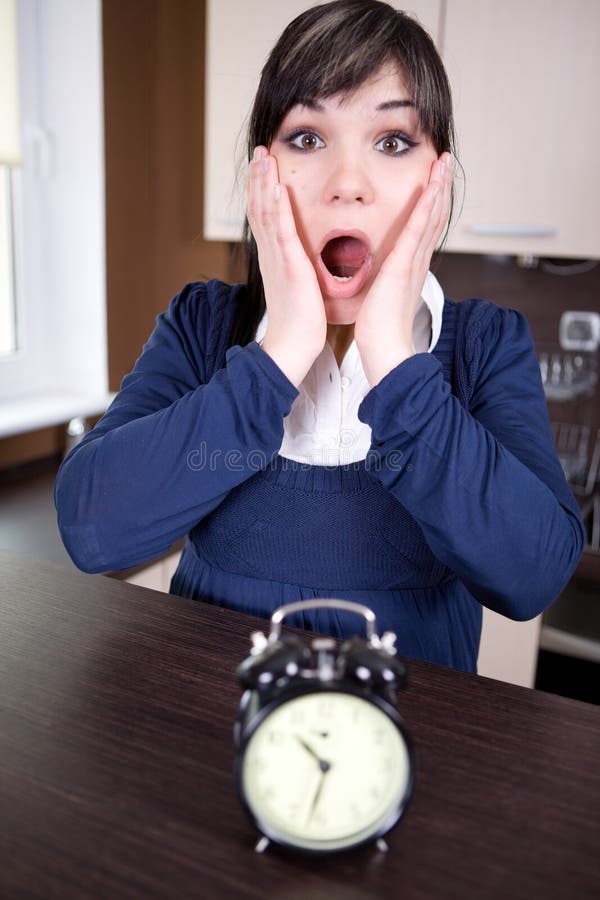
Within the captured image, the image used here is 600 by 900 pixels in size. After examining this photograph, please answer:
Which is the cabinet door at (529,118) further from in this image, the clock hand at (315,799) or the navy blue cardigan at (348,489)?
the clock hand at (315,799)

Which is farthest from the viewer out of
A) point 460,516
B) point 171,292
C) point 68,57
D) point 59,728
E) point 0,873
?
point 171,292

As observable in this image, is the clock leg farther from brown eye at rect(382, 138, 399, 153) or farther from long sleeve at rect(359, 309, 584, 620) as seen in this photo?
brown eye at rect(382, 138, 399, 153)

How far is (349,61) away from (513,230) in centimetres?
103

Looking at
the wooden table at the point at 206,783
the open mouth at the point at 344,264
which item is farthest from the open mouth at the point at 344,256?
the wooden table at the point at 206,783

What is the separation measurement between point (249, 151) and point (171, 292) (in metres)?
1.33

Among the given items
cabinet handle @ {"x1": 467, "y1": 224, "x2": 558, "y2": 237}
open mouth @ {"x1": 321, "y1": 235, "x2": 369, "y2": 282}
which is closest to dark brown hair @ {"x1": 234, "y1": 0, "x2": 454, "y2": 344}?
open mouth @ {"x1": 321, "y1": 235, "x2": 369, "y2": 282}

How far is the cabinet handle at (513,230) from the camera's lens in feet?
5.82

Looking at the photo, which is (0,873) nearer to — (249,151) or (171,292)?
(249,151)

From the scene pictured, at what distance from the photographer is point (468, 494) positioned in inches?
30.1

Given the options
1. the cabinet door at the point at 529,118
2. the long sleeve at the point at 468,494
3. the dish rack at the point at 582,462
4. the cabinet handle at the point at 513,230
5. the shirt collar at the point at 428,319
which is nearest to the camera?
the long sleeve at the point at 468,494

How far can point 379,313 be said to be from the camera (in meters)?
0.82

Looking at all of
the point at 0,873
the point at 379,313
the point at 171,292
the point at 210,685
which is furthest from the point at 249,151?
the point at 171,292

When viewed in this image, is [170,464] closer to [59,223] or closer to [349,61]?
[349,61]

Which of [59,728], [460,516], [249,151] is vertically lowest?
[59,728]
